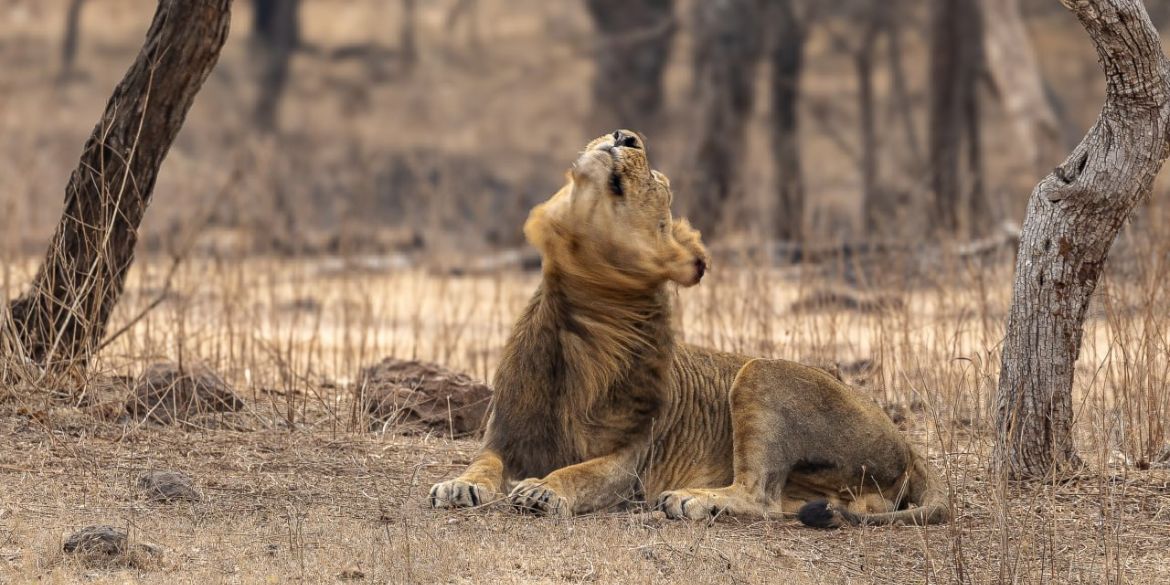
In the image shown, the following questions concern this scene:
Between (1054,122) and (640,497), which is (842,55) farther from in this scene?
(640,497)

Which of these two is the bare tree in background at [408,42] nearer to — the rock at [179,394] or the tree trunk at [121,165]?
the tree trunk at [121,165]

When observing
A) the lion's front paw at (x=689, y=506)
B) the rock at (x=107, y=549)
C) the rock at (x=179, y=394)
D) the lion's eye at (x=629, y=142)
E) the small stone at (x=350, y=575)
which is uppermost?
the lion's eye at (x=629, y=142)

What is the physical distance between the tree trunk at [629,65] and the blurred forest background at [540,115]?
38 millimetres

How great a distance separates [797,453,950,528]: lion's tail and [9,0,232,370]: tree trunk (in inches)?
128

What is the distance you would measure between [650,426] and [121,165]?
2.75 m

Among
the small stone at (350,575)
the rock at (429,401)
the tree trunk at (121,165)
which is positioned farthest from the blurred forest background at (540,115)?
the small stone at (350,575)

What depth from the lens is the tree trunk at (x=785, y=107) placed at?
16984 millimetres

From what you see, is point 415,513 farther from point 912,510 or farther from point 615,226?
point 912,510

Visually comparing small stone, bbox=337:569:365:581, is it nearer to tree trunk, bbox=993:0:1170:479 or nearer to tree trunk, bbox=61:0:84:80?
tree trunk, bbox=993:0:1170:479

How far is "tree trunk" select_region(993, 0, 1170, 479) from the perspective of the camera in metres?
5.51

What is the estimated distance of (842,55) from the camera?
33344 mm

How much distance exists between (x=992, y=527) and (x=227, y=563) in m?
2.39

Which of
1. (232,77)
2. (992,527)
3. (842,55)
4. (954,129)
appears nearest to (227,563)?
(992,527)

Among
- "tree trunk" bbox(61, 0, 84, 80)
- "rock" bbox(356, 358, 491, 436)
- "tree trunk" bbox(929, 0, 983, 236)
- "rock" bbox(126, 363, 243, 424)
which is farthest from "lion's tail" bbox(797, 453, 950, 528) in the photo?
"tree trunk" bbox(61, 0, 84, 80)
